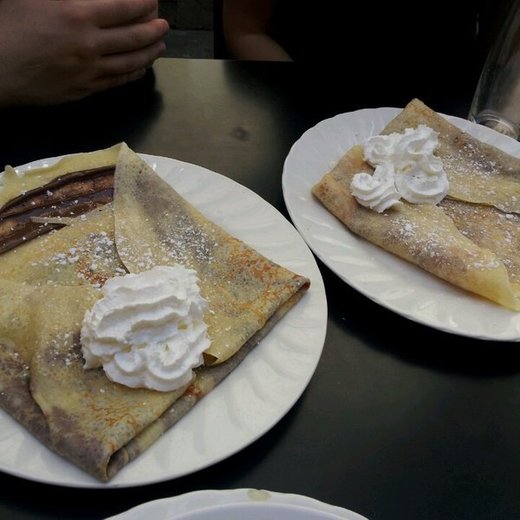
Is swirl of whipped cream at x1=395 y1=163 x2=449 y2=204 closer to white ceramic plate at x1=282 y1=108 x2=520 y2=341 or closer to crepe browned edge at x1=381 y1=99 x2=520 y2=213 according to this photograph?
crepe browned edge at x1=381 y1=99 x2=520 y2=213

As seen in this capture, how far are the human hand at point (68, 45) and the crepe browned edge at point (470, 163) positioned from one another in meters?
0.63

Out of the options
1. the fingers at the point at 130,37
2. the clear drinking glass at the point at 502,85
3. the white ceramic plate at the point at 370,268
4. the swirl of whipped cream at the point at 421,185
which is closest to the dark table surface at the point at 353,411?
the white ceramic plate at the point at 370,268

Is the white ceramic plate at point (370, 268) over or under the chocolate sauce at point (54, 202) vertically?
under

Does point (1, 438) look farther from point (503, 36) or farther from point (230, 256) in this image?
point (503, 36)

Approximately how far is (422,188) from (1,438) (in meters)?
0.94

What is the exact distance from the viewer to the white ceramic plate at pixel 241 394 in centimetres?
74

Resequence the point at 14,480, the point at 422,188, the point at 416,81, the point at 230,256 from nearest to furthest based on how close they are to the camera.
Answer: the point at 14,480
the point at 230,256
the point at 422,188
the point at 416,81

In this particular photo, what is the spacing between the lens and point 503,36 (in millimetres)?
1624

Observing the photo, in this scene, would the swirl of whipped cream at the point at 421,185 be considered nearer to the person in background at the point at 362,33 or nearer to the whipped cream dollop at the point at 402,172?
the whipped cream dollop at the point at 402,172

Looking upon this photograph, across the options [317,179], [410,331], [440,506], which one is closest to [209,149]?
[317,179]

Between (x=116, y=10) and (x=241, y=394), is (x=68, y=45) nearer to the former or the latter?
(x=116, y=10)

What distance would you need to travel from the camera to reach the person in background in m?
1.92

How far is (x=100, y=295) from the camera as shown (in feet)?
3.14

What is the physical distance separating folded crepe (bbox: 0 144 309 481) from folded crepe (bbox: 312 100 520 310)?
27cm
